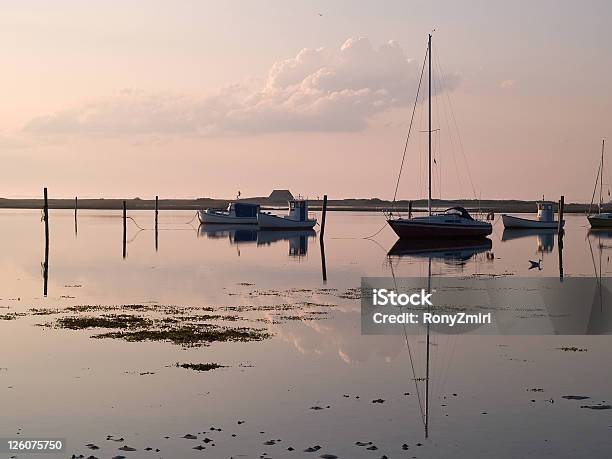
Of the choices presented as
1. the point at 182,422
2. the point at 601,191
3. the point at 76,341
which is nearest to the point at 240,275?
the point at 76,341

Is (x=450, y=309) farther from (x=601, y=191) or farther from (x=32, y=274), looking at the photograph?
(x=601, y=191)

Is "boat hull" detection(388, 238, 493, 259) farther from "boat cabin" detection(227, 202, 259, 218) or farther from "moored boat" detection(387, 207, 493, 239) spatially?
"boat cabin" detection(227, 202, 259, 218)

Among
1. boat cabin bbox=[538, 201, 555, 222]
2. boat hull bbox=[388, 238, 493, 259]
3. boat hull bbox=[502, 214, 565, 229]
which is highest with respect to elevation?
boat cabin bbox=[538, 201, 555, 222]

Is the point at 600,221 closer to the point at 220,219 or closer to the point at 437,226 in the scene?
the point at 437,226

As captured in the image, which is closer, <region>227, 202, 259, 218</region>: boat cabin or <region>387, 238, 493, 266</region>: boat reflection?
<region>387, 238, 493, 266</region>: boat reflection

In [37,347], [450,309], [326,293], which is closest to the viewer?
[37,347]

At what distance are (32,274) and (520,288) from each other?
22.9m

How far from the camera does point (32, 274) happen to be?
39438 mm

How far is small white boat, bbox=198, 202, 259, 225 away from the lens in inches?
3883

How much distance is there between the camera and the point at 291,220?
89125 mm

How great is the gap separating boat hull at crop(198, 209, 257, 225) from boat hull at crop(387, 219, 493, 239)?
3428 cm

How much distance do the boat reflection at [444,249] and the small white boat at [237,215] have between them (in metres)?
29.8

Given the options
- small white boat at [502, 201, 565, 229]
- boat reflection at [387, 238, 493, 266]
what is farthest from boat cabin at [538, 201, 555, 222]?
boat reflection at [387, 238, 493, 266]

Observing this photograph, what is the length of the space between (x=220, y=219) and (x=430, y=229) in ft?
139
